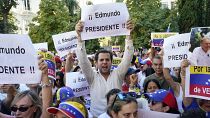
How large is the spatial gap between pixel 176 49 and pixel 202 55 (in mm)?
685

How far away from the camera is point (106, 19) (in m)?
5.70

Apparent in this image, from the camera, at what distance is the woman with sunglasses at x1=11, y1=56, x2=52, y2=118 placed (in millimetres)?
3762

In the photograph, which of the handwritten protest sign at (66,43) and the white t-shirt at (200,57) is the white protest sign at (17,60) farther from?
the handwritten protest sign at (66,43)

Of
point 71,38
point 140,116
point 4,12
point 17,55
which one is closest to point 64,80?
point 71,38

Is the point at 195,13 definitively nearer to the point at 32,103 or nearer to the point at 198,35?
the point at 198,35

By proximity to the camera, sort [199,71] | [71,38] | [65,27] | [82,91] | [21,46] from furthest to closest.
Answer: [65,27] < [71,38] < [82,91] < [199,71] < [21,46]

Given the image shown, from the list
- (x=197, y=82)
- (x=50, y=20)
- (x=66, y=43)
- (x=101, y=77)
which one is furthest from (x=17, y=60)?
(x=50, y=20)

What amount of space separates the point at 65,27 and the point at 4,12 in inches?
250

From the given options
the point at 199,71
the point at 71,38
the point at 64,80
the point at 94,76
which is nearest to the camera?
the point at 199,71

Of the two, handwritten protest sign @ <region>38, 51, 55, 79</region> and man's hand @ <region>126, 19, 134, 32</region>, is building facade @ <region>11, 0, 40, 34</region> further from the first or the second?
man's hand @ <region>126, 19, 134, 32</region>

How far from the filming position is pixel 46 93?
401 centimetres

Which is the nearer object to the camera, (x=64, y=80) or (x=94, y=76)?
(x=94, y=76)

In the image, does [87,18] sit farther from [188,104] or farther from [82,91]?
[188,104]

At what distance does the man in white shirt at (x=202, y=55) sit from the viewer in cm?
509
